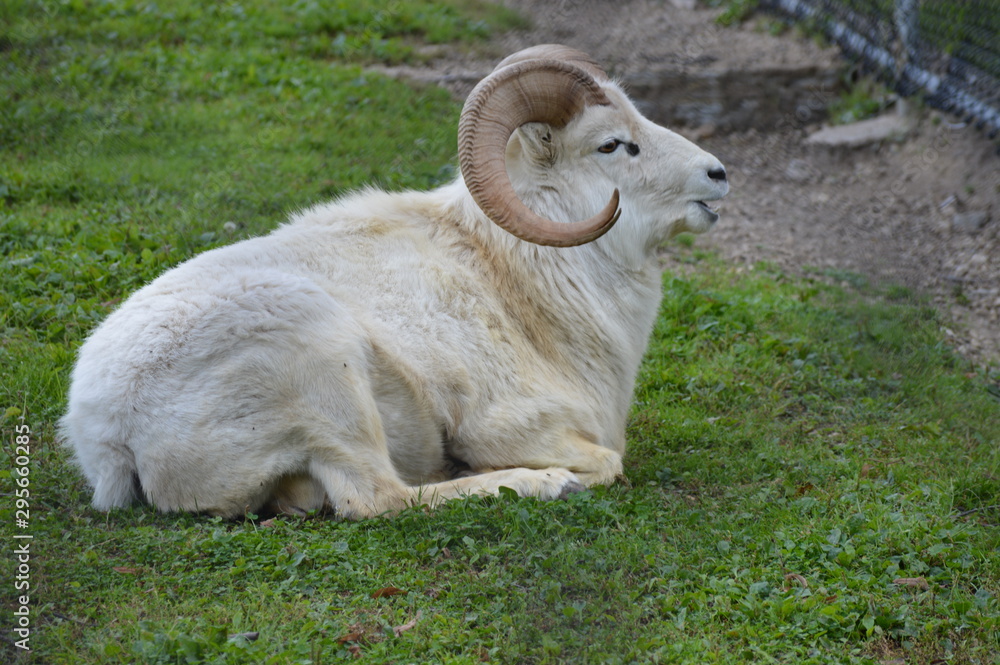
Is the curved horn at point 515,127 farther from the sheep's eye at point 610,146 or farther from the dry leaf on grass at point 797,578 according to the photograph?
the dry leaf on grass at point 797,578

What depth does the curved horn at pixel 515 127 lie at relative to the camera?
4.98 metres

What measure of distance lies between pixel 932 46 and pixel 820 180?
6.05 feet

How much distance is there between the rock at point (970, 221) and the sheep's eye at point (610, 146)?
197 inches

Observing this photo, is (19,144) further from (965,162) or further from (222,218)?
(965,162)

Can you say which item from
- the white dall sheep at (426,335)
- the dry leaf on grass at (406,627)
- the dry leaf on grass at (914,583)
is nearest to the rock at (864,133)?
the white dall sheep at (426,335)

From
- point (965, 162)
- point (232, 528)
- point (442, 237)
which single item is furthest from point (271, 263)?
point (965, 162)

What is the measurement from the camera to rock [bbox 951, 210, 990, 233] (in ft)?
29.9

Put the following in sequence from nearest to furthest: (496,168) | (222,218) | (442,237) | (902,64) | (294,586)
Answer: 1. (294,586)
2. (496,168)
3. (442,237)
4. (222,218)
5. (902,64)

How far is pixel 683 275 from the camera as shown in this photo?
8.29 meters

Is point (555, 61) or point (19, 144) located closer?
point (555, 61)

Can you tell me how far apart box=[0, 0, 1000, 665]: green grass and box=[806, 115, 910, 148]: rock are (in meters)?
3.10

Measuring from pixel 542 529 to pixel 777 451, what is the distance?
1886mm

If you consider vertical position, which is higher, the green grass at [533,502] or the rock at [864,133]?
the rock at [864,133]

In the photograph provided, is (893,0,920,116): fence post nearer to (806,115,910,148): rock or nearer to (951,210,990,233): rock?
(806,115,910,148): rock
